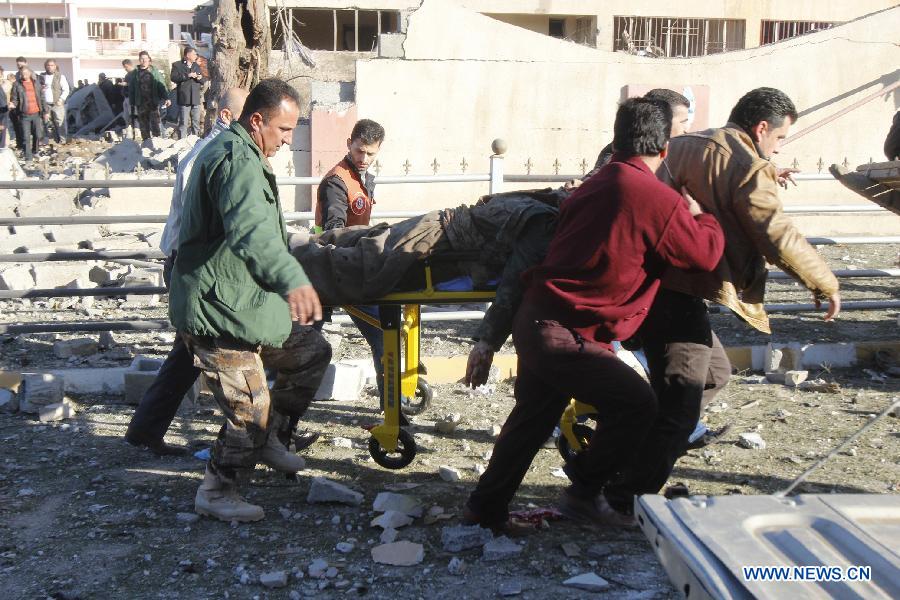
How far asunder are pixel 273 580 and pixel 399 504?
858 millimetres

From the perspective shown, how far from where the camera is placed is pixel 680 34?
29.3 meters

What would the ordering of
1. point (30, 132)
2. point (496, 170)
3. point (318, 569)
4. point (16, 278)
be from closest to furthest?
point (318, 569)
point (496, 170)
point (16, 278)
point (30, 132)

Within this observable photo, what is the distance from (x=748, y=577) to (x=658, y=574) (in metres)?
1.75

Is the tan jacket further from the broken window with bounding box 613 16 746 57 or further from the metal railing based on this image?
the broken window with bounding box 613 16 746 57

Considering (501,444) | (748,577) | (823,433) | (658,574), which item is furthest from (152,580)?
(823,433)

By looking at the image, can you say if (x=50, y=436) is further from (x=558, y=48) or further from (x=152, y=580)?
(x=558, y=48)

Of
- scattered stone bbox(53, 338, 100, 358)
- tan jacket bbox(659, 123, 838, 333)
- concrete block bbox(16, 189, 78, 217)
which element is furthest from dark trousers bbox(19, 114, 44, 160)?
tan jacket bbox(659, 123, 838, 333)

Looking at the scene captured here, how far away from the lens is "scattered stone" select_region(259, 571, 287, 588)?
393 cm

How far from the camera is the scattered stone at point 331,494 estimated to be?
4.75 m

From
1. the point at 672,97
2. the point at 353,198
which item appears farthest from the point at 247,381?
the point at 672,97

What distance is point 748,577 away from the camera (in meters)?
2.33

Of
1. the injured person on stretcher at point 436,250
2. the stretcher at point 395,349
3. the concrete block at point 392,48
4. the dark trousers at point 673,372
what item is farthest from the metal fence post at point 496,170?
the concrete block at point 392,48

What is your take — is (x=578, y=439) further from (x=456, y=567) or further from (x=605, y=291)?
(x=605, y=291)

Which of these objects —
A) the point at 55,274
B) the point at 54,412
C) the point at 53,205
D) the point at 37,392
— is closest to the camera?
the point at 54,412
